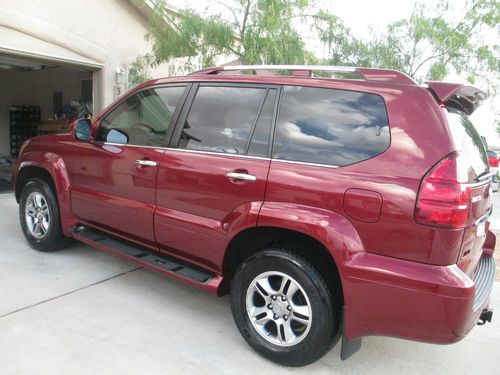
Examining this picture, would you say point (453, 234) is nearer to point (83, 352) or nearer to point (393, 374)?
point (393, 374)

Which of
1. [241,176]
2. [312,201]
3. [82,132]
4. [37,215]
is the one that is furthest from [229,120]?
[37,215]

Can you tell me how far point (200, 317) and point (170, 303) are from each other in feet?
1.12

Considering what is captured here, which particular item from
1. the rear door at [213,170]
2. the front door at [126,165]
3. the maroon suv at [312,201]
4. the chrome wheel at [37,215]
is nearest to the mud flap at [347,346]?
the maroon suv at [312,201]

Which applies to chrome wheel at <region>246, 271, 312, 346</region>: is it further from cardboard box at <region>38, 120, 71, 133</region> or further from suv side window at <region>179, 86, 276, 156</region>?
cardboard box at <region>38, 120, 71, 133</region>

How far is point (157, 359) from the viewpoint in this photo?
2861mm

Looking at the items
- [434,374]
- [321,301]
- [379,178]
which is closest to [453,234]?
[379,178]

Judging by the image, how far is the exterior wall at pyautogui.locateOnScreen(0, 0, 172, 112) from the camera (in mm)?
7160

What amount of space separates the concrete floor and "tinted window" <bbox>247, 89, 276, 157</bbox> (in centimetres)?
138

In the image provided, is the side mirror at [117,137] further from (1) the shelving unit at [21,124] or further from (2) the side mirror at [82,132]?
(1) the shelving unit at [21,124]

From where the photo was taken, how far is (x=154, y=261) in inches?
Answer: 137

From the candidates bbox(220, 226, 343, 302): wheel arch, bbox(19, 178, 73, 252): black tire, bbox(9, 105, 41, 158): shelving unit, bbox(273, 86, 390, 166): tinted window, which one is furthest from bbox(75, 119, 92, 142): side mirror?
bbox(9, 105, 41, 158): shelving unit

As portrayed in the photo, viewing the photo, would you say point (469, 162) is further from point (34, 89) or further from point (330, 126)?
point (34, 89)

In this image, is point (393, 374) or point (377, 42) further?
point (377, 42)

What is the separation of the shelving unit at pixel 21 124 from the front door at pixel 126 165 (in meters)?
10.4
